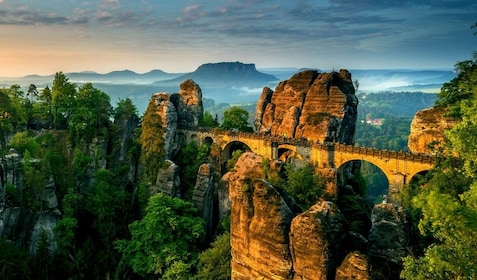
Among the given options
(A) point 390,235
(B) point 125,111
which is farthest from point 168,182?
(A) point 390,235

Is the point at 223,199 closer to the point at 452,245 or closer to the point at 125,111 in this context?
the point at 125,111

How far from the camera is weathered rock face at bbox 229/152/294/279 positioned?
1745cm

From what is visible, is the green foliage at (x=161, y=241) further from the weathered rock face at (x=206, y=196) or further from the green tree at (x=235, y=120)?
the green tree at (x=235, y=120)

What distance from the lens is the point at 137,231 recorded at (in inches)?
1273

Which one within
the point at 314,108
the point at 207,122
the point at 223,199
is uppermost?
the point at 314,108

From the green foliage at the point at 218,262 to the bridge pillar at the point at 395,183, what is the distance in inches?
→ 750

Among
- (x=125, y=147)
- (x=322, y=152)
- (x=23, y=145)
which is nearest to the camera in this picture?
(x=23, y=145)

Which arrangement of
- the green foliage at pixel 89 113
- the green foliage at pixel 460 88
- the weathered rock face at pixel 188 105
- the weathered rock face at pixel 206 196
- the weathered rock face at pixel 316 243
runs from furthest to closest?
the weathered rock face at pixel 188 105 < the green foliage at pixel 89 113 < the weathered rock face at pixel 206 196 < the green foliage at pixel 460 88 < the weathered rock face at pixel 316 243

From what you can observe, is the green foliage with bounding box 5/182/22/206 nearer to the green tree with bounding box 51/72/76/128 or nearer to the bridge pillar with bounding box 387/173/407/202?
the green tree with bounding box 51/72/76/128

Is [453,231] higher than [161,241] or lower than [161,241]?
higher

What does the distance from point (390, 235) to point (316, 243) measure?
3.71 metres

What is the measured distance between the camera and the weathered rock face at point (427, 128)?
115 feet

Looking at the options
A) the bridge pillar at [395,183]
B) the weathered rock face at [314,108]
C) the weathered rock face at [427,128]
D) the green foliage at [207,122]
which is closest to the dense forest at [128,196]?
the green foliage at [207,122]

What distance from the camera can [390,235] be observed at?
17.6 meters
